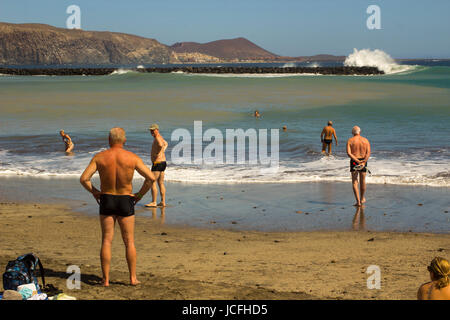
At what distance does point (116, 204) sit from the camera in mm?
5570

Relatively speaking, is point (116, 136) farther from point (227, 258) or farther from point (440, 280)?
point (440, 280)

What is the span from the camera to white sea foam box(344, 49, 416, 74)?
110 m

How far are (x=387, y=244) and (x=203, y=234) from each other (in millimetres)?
2707

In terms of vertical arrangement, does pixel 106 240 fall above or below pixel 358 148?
below

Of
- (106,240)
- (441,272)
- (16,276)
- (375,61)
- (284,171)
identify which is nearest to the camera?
(441,272)

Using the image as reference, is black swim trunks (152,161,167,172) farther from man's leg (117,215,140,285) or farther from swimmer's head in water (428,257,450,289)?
swimmer's head in water (428,257,450,289)

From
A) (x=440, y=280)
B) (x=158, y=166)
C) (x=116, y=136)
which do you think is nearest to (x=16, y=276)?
(x=116, y=136)

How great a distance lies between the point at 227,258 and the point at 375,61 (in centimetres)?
11456

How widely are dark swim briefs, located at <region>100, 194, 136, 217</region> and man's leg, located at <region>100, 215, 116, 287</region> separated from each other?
73 millimetres

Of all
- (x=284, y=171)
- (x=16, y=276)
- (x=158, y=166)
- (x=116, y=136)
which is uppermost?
(x=116, y=136)

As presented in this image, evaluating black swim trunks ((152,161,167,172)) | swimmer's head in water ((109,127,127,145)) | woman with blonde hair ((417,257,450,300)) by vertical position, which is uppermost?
swimmer's head in water ((109,127,127,145))

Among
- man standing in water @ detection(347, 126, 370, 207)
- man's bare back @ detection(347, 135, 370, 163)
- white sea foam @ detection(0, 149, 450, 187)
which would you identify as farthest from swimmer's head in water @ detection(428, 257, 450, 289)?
white sea foam @ detection(0, 149, 450, 187)
